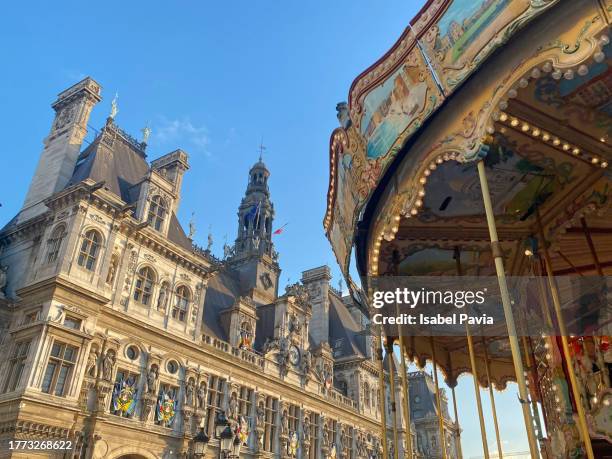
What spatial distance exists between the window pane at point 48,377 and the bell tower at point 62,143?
7.92 m

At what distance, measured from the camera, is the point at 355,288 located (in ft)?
43.7

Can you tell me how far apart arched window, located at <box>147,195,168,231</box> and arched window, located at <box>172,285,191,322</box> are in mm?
3139

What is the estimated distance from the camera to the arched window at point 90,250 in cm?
1916

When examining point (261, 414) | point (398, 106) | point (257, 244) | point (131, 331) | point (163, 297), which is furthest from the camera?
point (257, 244)

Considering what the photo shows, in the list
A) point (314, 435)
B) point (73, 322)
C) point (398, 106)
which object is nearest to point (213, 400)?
point (73, 322)

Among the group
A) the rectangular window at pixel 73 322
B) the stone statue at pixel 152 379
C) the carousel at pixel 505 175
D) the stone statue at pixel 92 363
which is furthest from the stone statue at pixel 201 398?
the carousel at pixel 505 175

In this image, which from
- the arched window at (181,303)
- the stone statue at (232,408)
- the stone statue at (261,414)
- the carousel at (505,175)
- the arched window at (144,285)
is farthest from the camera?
the stone statue at (261,414)

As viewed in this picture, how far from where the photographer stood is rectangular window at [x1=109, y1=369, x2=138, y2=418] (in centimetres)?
1873

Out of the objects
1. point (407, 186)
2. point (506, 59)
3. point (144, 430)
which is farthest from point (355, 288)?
point (144, 430)

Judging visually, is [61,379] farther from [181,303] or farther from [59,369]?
[181,303]

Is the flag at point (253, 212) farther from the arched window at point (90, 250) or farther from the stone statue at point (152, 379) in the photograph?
the stone statue at point (152, 379)

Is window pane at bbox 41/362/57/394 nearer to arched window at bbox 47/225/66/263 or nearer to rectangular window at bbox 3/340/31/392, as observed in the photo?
rectangular window at bbox 3/340/31/392

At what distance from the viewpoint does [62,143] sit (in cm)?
2345

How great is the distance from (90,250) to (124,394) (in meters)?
5.76
